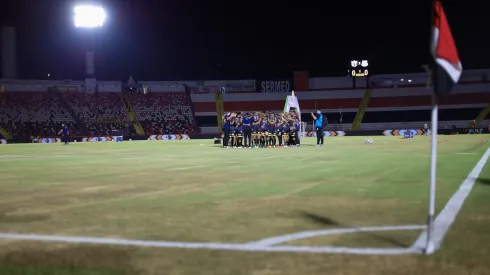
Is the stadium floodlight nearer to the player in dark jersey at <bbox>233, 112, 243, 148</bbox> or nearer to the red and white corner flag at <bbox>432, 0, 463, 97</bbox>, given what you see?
the player in dark jersey at <bbox>233, 112, 243, 148</bbox>

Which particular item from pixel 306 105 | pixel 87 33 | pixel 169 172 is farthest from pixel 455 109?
pixel 169 172

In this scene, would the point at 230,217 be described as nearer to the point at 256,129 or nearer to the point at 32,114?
the point at 256,129

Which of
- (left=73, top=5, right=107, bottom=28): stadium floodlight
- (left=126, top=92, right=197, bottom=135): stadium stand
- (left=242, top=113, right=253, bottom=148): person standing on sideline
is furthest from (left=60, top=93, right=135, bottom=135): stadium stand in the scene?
(left=242, top=113, right=253, bottom=148): person standing on sideline

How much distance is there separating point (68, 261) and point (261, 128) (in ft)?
81.3

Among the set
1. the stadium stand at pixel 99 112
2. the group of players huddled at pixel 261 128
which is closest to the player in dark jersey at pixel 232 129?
the group of players huddled at pixel 261 128

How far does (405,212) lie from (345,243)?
2096mm

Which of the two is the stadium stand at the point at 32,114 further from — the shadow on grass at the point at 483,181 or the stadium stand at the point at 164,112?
the shadow on grass at the point at 483,181

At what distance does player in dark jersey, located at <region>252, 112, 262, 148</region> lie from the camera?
27889 millimetres

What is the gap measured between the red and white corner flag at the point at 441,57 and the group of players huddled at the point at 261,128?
22.5 meters

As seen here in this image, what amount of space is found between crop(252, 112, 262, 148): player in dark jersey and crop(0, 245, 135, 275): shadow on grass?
2298cm

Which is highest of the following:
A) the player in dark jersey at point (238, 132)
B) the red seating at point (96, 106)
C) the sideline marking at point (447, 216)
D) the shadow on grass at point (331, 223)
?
the red seating at point (96, 106)

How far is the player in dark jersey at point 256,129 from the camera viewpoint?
27.9 meters

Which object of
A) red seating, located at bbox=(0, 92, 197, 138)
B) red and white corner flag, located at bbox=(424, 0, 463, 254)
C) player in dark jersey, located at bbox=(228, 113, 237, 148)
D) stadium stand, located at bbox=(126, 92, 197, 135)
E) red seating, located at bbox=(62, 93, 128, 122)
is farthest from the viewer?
stadium stand, located at bbox=(126, 92, 197, 135)

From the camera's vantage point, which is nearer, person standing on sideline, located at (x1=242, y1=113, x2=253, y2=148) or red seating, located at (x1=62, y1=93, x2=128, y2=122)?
person standing on sideline, located at (x1=242, y1=113, x2=253, y2=148)
